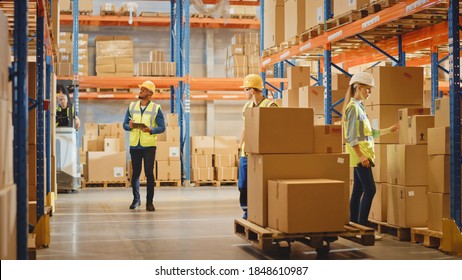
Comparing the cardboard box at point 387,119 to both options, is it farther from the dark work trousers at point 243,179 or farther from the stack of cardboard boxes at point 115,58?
the stack of cardboard boxes at point 115,58

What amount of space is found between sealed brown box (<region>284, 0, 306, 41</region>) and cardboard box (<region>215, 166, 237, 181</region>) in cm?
489

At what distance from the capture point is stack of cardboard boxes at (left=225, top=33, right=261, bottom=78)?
16641 mm

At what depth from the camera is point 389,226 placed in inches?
300

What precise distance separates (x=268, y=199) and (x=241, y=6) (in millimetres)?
13546

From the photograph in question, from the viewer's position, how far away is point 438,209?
6.87 metres

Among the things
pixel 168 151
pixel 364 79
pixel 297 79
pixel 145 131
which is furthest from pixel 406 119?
pixel 168 151

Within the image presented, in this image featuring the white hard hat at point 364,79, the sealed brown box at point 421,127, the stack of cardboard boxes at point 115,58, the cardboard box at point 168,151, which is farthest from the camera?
the stack of cardboard boxes at point 115,58

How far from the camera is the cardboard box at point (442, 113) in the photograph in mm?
6805

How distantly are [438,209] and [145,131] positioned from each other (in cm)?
444

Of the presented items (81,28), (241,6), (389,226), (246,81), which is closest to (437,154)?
(389,226)

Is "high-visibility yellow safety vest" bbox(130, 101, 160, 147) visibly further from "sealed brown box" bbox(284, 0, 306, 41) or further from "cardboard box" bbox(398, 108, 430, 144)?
"cardboard box" bbox(398, 108, 430, 144)

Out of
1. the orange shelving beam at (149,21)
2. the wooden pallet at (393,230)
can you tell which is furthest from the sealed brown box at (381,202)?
the orange shelving beam at (149,21)

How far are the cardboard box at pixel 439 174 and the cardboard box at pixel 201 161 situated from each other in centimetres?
924

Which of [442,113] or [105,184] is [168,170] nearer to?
[105,184]
